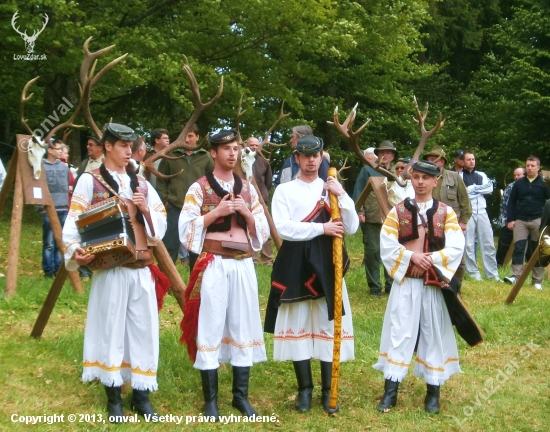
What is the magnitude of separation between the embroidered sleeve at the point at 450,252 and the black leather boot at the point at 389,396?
0.98 metres

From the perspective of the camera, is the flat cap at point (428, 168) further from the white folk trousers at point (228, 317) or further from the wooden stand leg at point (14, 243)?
the wooden stand leg at point (14, 243)

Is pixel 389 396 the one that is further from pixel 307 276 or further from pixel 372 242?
pixel 372 242

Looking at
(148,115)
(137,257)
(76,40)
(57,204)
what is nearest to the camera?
(137,257)

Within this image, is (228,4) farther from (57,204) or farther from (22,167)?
(22,167)

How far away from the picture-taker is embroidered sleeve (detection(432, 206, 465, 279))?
19.7 ft

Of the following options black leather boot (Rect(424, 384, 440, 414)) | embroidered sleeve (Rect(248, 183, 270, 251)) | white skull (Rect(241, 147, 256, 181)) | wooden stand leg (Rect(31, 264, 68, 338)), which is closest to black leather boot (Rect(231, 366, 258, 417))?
embroidered sleeve (Rect(248, 183, 270, 251))

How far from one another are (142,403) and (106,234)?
129cm

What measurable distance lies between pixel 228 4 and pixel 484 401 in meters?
11.7

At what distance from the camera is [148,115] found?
18.5 m

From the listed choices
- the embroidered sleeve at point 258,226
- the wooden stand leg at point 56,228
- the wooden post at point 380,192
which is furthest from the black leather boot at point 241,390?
the wooden post at point 380,192

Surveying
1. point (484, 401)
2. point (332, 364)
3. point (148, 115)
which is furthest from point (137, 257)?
point (148, 115)

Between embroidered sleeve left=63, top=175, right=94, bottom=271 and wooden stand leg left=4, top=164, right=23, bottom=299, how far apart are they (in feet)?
11.3

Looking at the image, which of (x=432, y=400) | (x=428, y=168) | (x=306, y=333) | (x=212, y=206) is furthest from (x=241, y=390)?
(x=428, y=168)

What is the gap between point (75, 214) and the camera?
5.35 m
